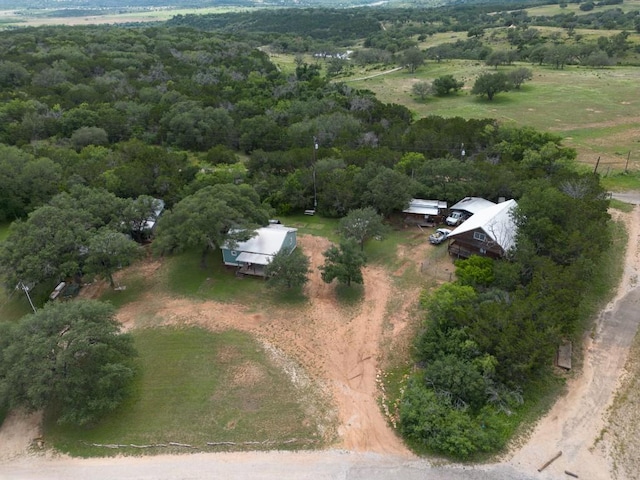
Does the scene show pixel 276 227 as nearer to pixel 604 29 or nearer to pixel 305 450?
pixel 305 450

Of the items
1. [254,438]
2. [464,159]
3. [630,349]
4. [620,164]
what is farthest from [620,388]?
[620,164]

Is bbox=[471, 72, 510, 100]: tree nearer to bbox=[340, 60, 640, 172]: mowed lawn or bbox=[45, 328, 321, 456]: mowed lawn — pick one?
bbox=[340, 60, 640, 172]: mowed lawn

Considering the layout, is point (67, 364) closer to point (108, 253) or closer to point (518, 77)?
point (108, 253)

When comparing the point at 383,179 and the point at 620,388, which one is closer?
the point at 620,388

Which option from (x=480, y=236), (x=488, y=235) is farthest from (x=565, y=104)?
(x=488, y=235)

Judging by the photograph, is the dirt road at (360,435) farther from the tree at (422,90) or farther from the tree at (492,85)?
the tree at (422,90)
